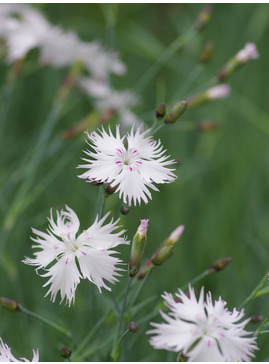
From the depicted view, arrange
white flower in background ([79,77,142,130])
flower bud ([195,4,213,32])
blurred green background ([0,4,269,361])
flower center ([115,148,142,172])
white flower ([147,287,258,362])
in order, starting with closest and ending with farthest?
white flower ([147,287,258,362])
flower center ([115,148,142,172])
blurred green background ([0,4,269,361])
flower bud ([195,4,213,32])
white flower in background ([79,77,142,130])

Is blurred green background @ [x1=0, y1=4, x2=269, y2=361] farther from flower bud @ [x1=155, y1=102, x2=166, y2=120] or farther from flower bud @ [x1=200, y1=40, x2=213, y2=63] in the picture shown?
flower bud @ [x1=155, y1=102, x2=166, y2=120]

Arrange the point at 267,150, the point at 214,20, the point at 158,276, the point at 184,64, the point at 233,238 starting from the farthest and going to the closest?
the point at 214,20
the point at 184,64
the point at 267,150
the point at 233,238
the point at 158,276

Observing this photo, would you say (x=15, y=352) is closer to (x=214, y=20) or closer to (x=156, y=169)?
(x=156, y=169)

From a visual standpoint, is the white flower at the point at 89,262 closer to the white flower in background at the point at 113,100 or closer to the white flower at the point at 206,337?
the white flower at the point at 206,337

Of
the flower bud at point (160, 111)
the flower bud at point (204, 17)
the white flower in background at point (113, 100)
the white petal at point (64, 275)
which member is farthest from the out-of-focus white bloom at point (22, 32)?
the white petal at point (64, 275)

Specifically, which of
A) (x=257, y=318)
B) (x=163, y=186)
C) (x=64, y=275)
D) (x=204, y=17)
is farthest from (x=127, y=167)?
(x=163, y=186)

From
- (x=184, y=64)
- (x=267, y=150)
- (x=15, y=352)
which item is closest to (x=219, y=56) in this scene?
(x=184, y=64)

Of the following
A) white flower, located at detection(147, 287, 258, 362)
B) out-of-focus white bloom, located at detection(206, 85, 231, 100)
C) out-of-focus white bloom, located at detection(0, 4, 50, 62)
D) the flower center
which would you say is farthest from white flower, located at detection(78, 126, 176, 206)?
out-of-focus white bloom, located at detection(0, 4, 50, 62)
